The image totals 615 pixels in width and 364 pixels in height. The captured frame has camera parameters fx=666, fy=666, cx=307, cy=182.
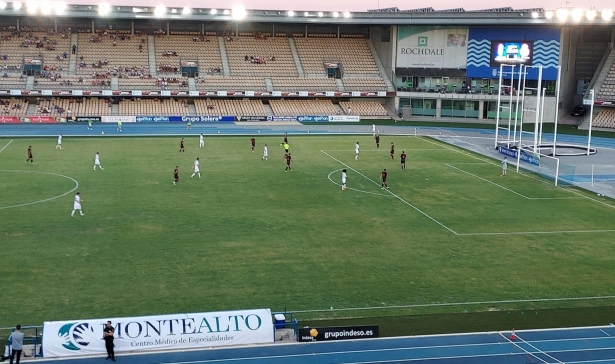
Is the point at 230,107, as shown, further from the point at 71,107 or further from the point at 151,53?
the point at 71,107

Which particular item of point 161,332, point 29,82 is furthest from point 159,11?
point 161,332

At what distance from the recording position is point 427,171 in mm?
45375

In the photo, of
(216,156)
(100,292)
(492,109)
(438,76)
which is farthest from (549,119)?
(100,292)

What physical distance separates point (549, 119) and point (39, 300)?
70.5 meters

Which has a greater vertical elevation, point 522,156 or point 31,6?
point 31,6

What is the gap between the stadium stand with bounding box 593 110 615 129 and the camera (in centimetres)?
7231

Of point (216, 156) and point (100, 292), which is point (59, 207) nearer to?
point (100, 292)

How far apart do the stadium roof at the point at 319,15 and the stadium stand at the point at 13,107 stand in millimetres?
10378

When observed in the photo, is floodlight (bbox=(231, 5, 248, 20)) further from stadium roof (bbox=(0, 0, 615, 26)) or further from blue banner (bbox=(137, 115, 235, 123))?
blue banner (bbox=(137, 115, 235, 123))

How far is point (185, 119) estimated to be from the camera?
75938 millimetres

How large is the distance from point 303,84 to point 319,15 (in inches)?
342

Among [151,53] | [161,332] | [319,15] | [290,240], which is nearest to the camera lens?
[161,332]

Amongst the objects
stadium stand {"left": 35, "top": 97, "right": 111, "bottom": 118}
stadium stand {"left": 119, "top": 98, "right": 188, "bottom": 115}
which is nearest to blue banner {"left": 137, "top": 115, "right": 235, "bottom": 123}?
stadium stand {"left": 119, "top": 98, "right": 188, "bottom": 115}

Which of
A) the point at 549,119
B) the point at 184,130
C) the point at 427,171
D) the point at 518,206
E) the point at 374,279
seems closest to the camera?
the point at 374,279
